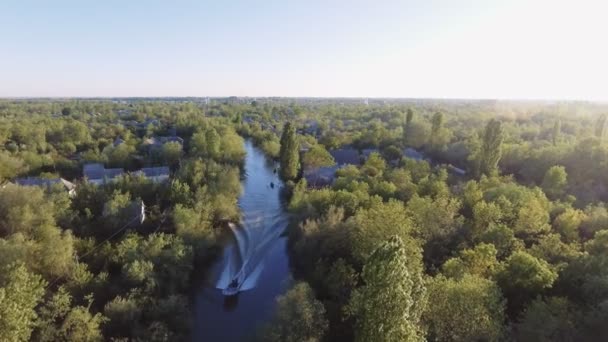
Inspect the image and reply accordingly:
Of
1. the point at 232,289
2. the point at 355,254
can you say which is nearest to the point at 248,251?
the point at 232,289

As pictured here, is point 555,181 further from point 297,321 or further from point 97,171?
point 97,171

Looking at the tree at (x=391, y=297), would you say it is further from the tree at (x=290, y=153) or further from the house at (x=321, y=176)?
the tree at (x=290, y=153)

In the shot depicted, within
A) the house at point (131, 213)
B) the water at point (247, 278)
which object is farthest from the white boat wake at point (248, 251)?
the house at point (131, 213)

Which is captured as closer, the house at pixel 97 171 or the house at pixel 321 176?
the house at pixel 321 176

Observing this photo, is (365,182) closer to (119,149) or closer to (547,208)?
(547,208)

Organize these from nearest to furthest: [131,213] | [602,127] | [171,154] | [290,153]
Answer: [131,213] < [290,153] < [602,127] < [171,154]

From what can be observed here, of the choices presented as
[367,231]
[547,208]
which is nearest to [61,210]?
[367,231]
